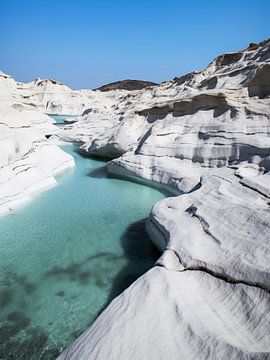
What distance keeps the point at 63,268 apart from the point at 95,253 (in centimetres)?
76

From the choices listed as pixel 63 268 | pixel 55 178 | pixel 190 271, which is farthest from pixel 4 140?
pixel 190 271

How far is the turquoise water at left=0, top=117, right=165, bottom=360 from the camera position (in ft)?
12.7

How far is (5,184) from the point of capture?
27.7ft

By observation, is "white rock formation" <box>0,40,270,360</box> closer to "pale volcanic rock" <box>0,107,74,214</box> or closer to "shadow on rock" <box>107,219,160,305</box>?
"pale volcanic rock" <box>0,107,74,214</box>

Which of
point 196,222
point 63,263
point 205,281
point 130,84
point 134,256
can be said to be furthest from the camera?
point 130,84

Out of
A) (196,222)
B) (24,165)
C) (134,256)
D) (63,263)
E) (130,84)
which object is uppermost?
(130,84)

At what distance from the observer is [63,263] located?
545 cm

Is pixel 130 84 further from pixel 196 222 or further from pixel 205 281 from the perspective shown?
pixel 205 281

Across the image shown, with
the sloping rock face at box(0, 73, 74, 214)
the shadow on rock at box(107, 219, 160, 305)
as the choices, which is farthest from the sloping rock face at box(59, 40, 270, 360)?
the sloping rock face at box(0, 73, 74, 214)

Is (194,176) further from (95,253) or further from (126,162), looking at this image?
(95,253)

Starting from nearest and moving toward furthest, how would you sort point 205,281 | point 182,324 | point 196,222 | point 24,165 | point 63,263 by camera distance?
point 182,324, point 205,281, point 196,222, point 63,263, point 24,165

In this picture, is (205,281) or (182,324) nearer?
(182,324)

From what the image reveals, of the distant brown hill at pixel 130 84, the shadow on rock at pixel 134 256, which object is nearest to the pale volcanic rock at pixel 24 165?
the shadow on rock at pixel 134 256

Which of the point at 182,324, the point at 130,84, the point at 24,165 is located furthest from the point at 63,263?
the point at 130,84
